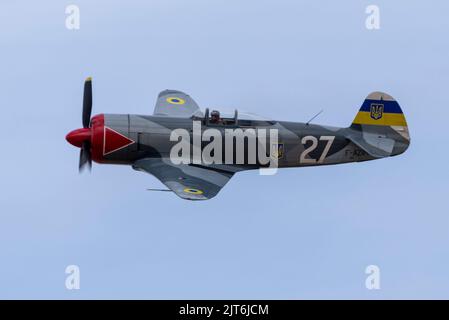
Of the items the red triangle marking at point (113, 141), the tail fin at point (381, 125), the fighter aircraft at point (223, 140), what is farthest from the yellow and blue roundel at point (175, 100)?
the tail fin at point (381, 125)

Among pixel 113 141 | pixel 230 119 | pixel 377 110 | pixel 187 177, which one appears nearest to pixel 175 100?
pixel 230 119

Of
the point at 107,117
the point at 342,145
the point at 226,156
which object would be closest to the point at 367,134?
the point at 342,145

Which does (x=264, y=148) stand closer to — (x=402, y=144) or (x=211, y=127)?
(x=211, y=127)

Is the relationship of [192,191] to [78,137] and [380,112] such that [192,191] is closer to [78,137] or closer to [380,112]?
[78,137]

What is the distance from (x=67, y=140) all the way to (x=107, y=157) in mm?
1180

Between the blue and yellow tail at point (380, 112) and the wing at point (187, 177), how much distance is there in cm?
450

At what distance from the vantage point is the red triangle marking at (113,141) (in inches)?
1433

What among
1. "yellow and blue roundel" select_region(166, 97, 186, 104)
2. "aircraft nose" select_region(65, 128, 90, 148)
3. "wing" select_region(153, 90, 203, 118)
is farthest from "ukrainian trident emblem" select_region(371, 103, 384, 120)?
"aircraft nose" select_region(65, 128, 90, 148)

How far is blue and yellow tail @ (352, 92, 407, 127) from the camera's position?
38.3m

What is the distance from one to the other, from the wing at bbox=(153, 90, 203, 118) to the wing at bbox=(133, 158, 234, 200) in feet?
9.19

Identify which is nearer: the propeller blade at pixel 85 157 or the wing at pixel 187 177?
the wing at pixel 187 177

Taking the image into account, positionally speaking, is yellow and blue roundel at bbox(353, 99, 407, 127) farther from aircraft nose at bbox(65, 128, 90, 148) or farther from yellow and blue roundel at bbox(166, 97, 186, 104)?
aircraft nose at bbox(65, 128, 90, 148)

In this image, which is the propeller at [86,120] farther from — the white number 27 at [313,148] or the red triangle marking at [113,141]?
the white number 27 at [313,148]

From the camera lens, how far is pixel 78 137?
120 feet
